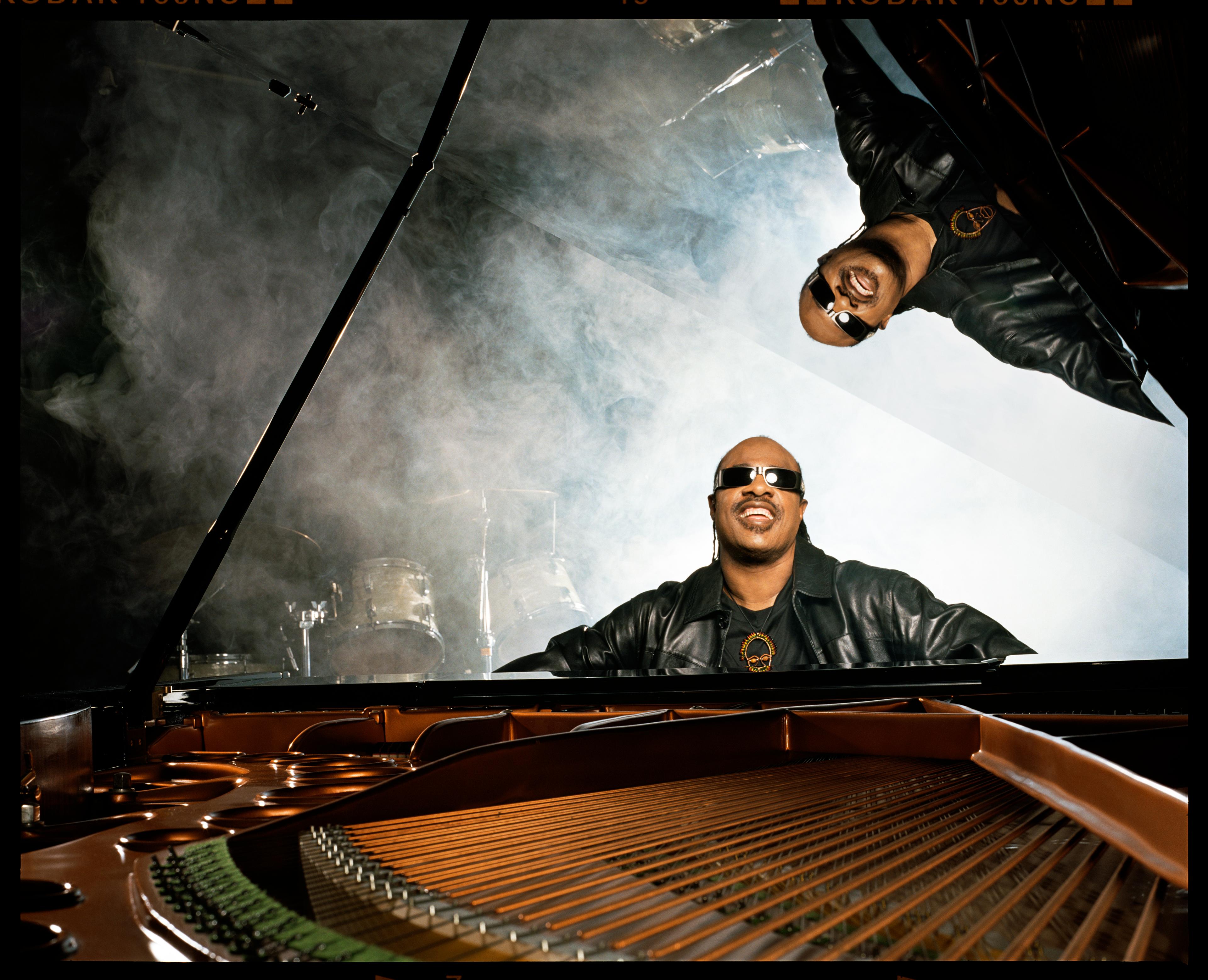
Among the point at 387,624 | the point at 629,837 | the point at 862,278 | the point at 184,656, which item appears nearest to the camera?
the point at 629,837

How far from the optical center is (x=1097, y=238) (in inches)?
89.4

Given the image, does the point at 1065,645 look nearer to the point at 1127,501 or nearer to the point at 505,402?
the point at 1127,501

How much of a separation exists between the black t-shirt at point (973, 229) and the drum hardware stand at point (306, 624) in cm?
608

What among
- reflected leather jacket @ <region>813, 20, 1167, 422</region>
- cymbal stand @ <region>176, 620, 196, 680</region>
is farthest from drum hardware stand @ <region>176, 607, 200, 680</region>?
reflected leather jacket @ <region>813, 20, 1167, 422</region>

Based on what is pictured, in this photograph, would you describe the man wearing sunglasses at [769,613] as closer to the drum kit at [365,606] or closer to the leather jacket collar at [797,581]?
the leather jacket collar at [797,581]

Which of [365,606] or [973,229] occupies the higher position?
[973,229]

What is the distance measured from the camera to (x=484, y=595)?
311 inches

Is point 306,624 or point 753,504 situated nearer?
point 753,504

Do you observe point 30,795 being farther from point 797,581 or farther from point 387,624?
point 387,624

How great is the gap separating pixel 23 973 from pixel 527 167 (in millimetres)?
8526

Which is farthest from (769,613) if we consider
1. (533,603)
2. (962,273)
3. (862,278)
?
(962,273)

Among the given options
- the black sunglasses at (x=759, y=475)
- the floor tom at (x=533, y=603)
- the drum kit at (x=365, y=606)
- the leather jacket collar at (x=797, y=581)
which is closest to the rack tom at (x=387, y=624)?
the drum kit at (x=365, y=606)

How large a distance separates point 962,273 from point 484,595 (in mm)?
5062

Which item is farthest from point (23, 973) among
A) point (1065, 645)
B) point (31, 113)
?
point (1065, 645)
